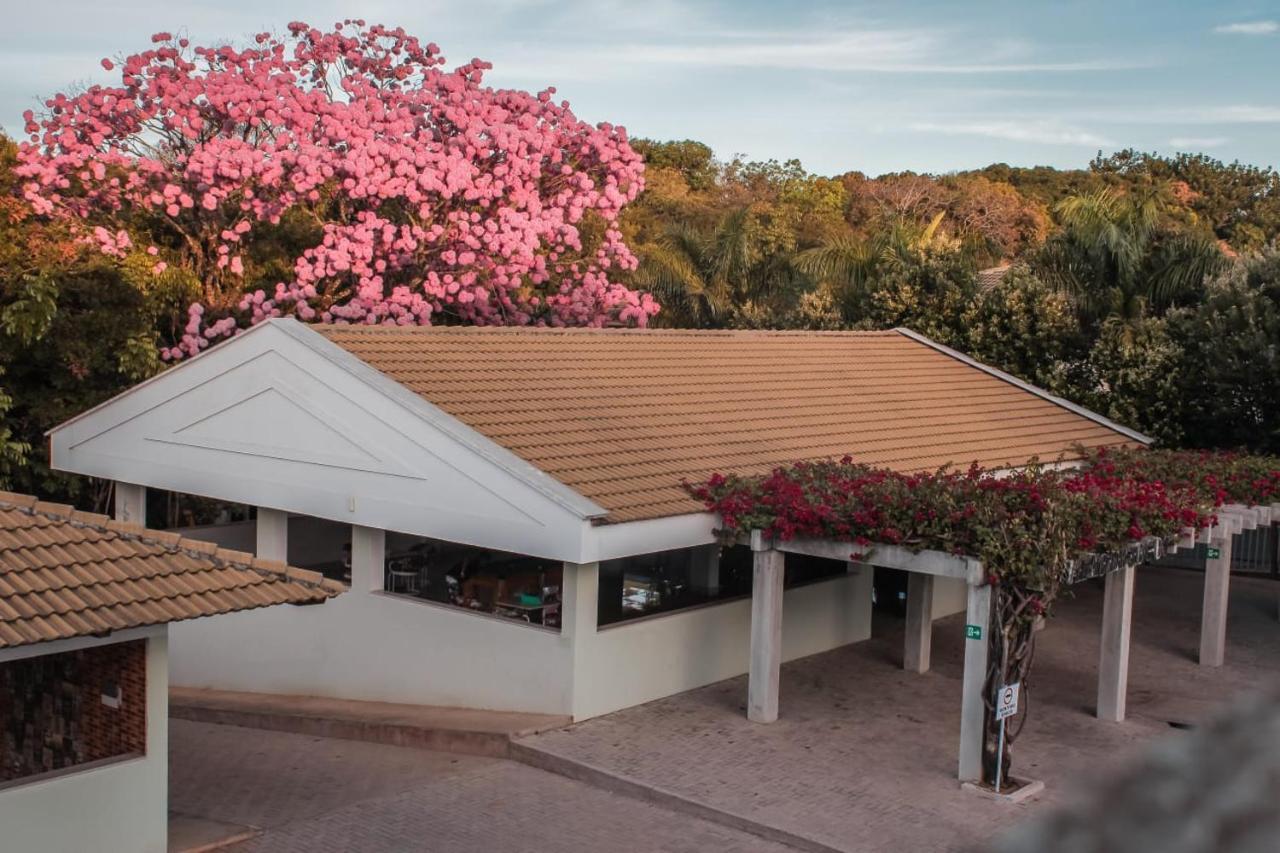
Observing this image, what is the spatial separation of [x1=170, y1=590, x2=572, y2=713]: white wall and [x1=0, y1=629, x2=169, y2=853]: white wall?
4.31 metres

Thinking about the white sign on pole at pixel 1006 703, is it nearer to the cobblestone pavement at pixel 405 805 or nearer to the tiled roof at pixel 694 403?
the cobblestone pavement at pixel 405 805

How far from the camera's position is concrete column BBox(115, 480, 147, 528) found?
18391mm

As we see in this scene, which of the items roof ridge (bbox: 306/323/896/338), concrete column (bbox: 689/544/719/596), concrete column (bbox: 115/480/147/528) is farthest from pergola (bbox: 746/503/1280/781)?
concrete column (bbox: 115/480/147/528)

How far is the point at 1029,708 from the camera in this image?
14.6 meters

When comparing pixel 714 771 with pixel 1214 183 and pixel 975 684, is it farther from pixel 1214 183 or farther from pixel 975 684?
pixel 1214 183

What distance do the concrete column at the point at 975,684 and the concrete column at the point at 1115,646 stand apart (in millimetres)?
2914

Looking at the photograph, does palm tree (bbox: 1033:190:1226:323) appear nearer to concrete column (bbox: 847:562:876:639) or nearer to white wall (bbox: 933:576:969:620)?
white wall (bbox: 933:576:969:620)

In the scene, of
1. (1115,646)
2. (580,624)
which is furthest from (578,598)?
(1115,646)

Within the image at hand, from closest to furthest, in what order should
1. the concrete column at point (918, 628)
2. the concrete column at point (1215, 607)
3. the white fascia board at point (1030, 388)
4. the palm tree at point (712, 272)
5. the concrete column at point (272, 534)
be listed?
the concrete column at point (918, 628)
the concrete column at point (272, 534)
the concrete column at point (1215, 607)
the white fascia board at point (1030, 388)
the palm tree at point (712, 272)

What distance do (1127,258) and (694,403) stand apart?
34.9 ft

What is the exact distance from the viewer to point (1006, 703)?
11.5 metres

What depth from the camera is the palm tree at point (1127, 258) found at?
23.9m

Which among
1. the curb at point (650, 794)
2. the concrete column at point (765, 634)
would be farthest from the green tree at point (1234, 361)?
the curb at point (650, 794)

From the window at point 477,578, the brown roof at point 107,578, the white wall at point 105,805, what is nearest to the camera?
the brown roof at point 107,578
